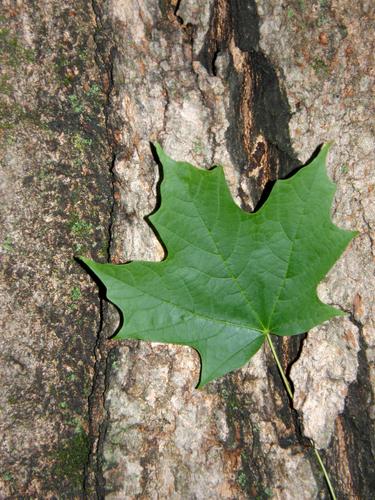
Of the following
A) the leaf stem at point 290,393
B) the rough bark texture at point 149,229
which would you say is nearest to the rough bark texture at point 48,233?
the rough bark texture at point 149,229

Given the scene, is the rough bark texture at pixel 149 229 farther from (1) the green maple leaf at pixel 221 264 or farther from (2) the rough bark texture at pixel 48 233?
(1) the green maple leaf at pixel 221 264

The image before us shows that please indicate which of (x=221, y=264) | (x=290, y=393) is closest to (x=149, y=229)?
(x=221, y=264)

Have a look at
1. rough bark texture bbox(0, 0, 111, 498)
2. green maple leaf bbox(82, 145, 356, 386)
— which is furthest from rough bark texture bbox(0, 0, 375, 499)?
green maple leaf bbox(82, 145, 356, 386)

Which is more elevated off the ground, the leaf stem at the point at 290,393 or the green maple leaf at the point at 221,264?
the green maple leaf at the point at 221,264

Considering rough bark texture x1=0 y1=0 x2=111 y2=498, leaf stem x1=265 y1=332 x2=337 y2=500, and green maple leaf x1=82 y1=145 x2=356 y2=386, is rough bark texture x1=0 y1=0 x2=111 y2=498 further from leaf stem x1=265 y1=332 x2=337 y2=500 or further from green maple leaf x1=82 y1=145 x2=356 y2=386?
leaf stem x1=265 y1=332 x2=337 y2=500

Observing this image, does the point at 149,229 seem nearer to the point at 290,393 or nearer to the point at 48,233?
the point at 48,233
